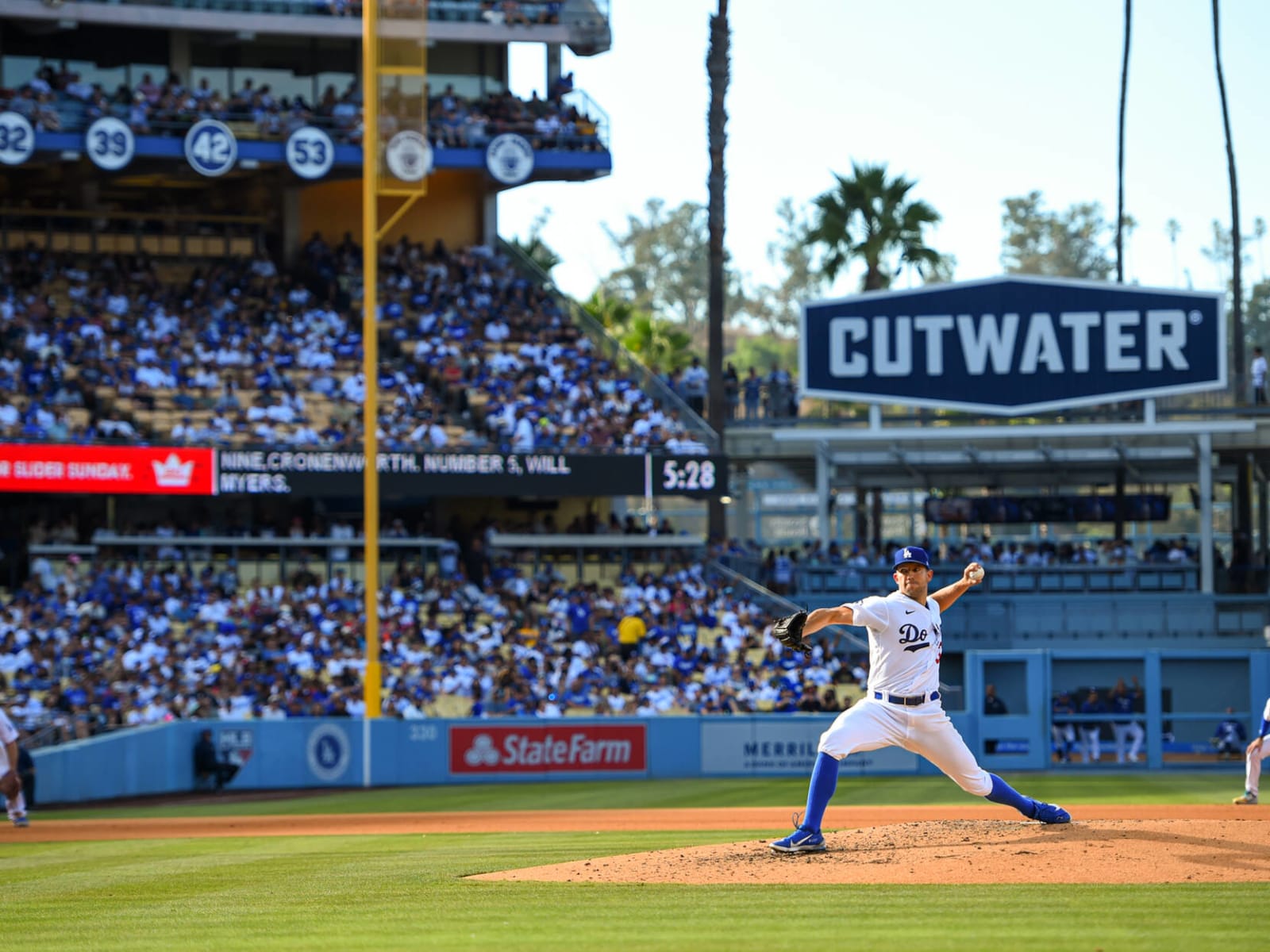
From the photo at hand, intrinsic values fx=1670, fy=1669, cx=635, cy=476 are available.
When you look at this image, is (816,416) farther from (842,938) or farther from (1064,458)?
(842,938)

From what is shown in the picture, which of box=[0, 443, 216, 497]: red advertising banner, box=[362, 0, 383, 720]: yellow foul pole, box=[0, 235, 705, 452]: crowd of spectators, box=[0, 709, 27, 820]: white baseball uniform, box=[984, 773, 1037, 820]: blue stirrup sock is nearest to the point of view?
box=[984, 773, 1037, 820]: blue stirrup sock

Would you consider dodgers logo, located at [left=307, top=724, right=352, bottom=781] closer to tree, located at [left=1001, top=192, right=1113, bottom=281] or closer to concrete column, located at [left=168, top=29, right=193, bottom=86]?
concrete column, located at [left=168, top=29, right=193, bottom=86]

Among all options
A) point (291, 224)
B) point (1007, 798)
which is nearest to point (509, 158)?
point (291, 224)

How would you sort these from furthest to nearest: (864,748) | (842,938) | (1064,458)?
(1064,458)
(864,748)
(842,938)

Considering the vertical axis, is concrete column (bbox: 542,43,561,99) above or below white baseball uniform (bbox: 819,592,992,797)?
above

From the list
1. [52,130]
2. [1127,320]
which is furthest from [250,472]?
[1127,320]

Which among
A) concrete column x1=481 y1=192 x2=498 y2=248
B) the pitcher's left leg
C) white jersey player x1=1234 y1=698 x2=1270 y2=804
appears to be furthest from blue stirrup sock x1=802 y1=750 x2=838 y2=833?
concrete column x1=481 y1=192 x2=498 y2=248

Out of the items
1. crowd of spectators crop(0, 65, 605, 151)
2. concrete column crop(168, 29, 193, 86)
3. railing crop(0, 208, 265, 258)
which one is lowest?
railing crop(0, 208, 265, 258)
